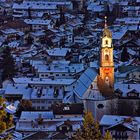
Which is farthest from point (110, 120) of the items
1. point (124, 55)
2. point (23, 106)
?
point (124, 55)

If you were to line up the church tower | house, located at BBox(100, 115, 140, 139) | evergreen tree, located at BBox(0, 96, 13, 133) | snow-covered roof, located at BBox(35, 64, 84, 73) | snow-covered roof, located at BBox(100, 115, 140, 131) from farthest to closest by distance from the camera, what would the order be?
1. snow-covered roof, located at BBox(35, 64, 84, 73)
2. the church tower
3. snow-covered roof, located at BBox(100, 115, 140, 131)
4. house, located at BBox(100, 115, 140, 139)
5. evergreen tree, located at BBox(0, 96, 13, 133)

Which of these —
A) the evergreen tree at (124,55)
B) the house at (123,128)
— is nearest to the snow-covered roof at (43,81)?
the evergreen tree at (124,55)

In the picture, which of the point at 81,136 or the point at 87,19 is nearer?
the point at 81,136

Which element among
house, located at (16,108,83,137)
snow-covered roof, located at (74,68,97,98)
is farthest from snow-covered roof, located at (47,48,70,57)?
house, located at (16,108,83,137)

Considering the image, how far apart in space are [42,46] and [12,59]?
282 inches

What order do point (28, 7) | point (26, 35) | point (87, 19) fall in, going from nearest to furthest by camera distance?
point (26, 35), point (87, 19), point (28, 7)

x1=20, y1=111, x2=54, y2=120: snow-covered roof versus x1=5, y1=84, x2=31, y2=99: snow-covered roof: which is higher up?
x1=20, y1=111, x2=54, y2=120: snow-covered roof

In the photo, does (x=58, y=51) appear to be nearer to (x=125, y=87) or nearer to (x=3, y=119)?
(x=125, y=87)

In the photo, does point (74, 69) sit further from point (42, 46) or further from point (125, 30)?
point (125, 30)

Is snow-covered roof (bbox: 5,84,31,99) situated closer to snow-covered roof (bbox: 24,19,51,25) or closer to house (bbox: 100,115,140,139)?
house (bbox: 100,115,140,139)

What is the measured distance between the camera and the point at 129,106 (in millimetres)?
30875

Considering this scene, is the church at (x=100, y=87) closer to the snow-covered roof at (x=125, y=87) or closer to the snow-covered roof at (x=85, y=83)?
the snow-covered roof at (x=85, y=83)

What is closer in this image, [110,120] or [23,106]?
Answer: [110,120]

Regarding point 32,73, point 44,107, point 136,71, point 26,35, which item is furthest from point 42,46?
point 44,107
